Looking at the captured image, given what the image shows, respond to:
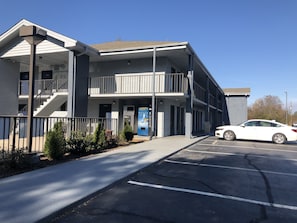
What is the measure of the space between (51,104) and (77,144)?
8.78 meters

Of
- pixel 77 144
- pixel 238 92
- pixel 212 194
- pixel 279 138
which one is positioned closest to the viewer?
pixel 212 194

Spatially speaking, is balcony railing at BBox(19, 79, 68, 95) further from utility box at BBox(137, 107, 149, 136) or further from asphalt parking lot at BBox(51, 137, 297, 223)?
asphalt parking lot at BBox(51, 137, 297, 223)

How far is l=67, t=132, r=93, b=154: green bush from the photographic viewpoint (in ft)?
30.5

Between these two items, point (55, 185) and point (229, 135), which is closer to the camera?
point (55, 185)

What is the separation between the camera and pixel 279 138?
51.9 ft

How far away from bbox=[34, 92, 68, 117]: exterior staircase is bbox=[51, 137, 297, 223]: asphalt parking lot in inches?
440

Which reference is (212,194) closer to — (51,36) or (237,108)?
(51,36)

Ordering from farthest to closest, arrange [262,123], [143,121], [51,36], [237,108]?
[237,108]
[143,121]
[262,123]
[51,36]

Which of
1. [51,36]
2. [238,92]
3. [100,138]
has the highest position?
[51,36]

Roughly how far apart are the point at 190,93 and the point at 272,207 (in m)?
12.8

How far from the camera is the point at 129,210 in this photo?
4.21 metres

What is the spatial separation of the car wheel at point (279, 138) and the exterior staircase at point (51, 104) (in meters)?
13.4

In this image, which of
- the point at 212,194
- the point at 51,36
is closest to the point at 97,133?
the point at 212,194

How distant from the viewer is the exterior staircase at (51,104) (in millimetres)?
16500
